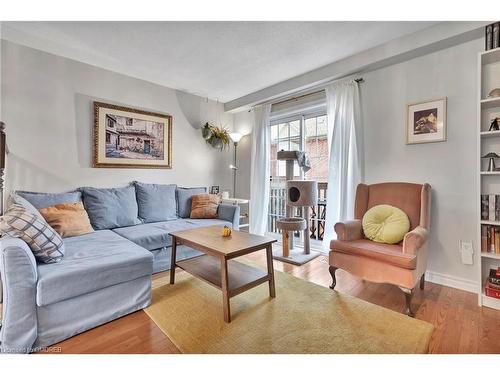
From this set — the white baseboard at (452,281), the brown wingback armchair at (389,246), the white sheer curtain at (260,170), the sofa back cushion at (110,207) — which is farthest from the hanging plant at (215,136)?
Result: the white baseboard at (452,281)

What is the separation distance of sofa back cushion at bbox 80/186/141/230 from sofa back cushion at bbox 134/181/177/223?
0.12 m

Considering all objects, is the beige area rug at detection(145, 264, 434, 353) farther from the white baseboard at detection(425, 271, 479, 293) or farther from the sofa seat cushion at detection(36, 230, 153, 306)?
the white baseboard at detection(425, 271, 479, 293)

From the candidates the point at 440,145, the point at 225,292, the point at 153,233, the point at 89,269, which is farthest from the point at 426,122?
the point at 89,269

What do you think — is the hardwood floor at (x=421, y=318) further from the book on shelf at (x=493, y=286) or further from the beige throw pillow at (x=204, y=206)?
the beige throw pillow at (x=204, y=206)

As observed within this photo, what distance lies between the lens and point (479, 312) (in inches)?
72.4

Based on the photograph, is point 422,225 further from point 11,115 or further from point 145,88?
point 11,115

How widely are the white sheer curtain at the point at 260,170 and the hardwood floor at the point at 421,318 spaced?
1727 mm

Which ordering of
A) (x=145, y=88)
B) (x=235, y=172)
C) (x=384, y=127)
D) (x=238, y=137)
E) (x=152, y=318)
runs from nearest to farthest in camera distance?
(x=152, y=318), (x=384, y=127), (x=145, y=88), (x=238, y=137), (x=235, y=172)

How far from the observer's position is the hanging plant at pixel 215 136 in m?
3.99

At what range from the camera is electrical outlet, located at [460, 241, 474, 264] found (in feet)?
7.18

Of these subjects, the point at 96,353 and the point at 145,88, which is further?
the point at 145,88

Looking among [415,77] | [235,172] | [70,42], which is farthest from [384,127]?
[70,42]

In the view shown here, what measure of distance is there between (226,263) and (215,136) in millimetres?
2826
